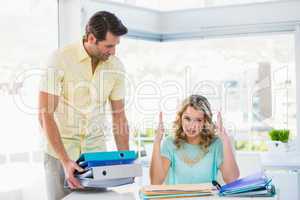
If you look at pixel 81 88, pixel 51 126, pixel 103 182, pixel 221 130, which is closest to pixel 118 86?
pixel 81 88

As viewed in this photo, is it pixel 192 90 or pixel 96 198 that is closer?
pixel 96 198

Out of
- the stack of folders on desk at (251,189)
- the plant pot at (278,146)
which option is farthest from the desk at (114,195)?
the plant pot at (278,146)

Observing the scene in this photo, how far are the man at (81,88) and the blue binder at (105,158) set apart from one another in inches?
13.2

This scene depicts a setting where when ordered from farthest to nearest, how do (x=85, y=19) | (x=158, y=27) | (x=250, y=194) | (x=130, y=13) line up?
(x=158, y=27) < (x=130, y=13) < (x=85, y=19) < (x=250, y=194)

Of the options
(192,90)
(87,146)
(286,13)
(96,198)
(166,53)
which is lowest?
(96,198)

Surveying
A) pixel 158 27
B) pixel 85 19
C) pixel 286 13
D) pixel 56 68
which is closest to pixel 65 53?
pixel 56 68

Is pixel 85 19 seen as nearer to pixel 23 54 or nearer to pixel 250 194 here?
pixel 23 54

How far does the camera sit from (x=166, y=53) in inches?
145

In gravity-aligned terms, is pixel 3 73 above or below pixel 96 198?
above

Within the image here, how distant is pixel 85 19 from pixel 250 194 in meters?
1.77

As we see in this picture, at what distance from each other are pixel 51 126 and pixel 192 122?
755mm

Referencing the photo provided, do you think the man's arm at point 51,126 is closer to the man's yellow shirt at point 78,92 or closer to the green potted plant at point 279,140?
the man's yellow shirt at point 78,92

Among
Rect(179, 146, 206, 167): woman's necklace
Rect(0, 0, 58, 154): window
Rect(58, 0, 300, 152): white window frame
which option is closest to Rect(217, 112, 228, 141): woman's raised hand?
Rect(179, 146, 206, 167): woman's necklace

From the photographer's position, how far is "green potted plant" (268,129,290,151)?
3400 millimetres
